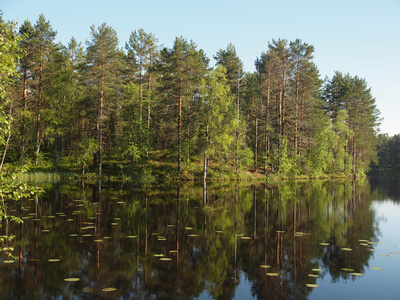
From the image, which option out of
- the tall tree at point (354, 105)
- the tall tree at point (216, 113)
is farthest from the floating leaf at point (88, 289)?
the tall tree at point (354, 105)

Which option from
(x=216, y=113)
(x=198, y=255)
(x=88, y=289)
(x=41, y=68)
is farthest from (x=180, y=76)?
(x=88, y=289)

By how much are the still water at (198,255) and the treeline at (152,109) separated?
838 inches

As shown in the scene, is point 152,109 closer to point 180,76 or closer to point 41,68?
point 180,76

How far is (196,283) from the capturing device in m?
7.36

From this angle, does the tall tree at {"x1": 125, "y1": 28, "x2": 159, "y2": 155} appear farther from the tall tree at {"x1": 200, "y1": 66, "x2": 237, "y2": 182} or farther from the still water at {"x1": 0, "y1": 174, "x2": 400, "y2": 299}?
the still water at {"x1": 0, "y1": 174, "x2": 400, "y2": 299}

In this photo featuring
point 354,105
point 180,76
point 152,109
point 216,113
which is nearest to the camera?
point 216,113

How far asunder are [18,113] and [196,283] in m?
37.6

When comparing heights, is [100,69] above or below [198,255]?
above

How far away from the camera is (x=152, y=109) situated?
46375 mm

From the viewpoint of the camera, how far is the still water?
7082 mm

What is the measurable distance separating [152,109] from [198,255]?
3866 centimetres

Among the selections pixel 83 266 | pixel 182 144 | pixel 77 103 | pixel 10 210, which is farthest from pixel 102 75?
pixel 83 266

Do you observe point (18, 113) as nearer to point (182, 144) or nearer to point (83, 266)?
point (182, 144)

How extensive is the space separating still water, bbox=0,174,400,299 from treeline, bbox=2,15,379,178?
21273mm
